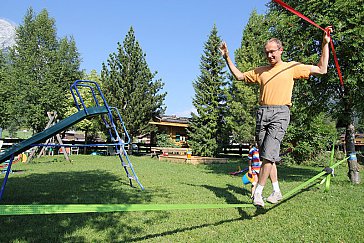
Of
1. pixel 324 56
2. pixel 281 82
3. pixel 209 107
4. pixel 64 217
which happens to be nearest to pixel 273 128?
pixel 281 82

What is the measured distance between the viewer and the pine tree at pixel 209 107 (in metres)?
24.7

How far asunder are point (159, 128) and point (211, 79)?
24.9ft

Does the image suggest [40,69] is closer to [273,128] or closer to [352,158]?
[352,158]

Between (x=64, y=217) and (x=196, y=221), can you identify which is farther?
(x=64, y=217)

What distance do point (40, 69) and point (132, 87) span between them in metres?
12.4

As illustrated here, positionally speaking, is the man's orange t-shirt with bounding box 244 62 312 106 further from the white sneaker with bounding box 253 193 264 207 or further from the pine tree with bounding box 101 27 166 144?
the pine tree with bounding box 101 27 166 144

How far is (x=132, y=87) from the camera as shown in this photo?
25.3 meters

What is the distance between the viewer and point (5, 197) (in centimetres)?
621

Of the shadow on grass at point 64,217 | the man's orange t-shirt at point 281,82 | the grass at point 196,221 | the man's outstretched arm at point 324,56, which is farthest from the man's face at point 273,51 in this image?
the shadow on grass at point 64,217

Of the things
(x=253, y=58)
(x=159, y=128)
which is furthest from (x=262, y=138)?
(x=159, y=128)

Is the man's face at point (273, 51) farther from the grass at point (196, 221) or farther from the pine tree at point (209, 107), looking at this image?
the pine tree at point (209, 107)

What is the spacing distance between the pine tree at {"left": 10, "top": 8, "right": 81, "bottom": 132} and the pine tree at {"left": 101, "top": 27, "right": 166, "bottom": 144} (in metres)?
7.21

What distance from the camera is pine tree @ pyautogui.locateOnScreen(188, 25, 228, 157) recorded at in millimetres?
24703

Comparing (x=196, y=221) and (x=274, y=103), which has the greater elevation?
(x=274, y=103)
